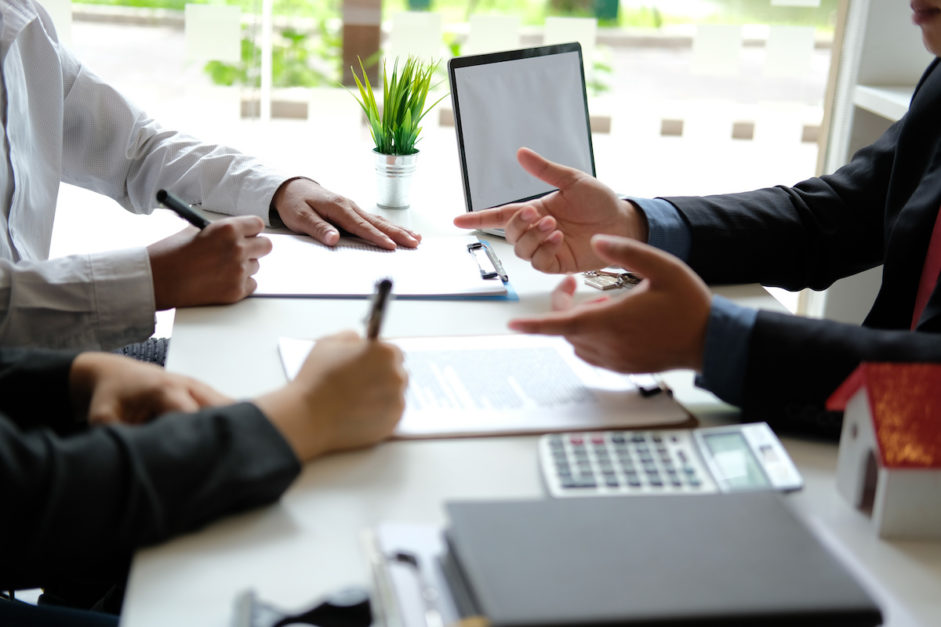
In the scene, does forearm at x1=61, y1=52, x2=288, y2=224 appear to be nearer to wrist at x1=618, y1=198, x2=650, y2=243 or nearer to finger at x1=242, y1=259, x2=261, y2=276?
finger at x1=242, y1=259, x2=261, y2=276

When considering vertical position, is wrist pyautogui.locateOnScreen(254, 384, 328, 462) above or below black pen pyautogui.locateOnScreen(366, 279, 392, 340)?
below

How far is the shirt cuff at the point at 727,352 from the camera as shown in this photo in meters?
0.95

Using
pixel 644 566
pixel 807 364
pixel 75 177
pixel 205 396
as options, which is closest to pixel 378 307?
pixel 205 396

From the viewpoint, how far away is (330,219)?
4.69ft

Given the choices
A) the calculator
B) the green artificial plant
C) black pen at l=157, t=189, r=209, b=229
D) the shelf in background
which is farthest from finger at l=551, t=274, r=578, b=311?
the shelf in background

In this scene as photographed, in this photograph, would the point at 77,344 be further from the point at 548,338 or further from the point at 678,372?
the point at 678,372

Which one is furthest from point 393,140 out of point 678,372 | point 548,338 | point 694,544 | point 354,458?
point 694,544

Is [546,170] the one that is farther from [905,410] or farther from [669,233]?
[905,410]

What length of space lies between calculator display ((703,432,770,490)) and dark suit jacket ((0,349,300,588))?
0.37m

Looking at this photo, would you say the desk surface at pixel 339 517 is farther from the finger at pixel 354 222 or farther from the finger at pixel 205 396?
the finger at pixel 354 222

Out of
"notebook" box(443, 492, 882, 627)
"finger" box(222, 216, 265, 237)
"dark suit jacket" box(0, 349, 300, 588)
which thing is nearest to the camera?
"notebook" box(443, 492, 882, 627)

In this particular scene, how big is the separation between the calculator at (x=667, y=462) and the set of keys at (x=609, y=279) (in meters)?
0.46

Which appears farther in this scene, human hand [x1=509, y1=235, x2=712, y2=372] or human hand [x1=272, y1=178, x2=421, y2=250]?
human hand [x1=272, y1=178, x2=421, y2=250]

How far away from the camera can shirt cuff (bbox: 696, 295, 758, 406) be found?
95 centimetres
